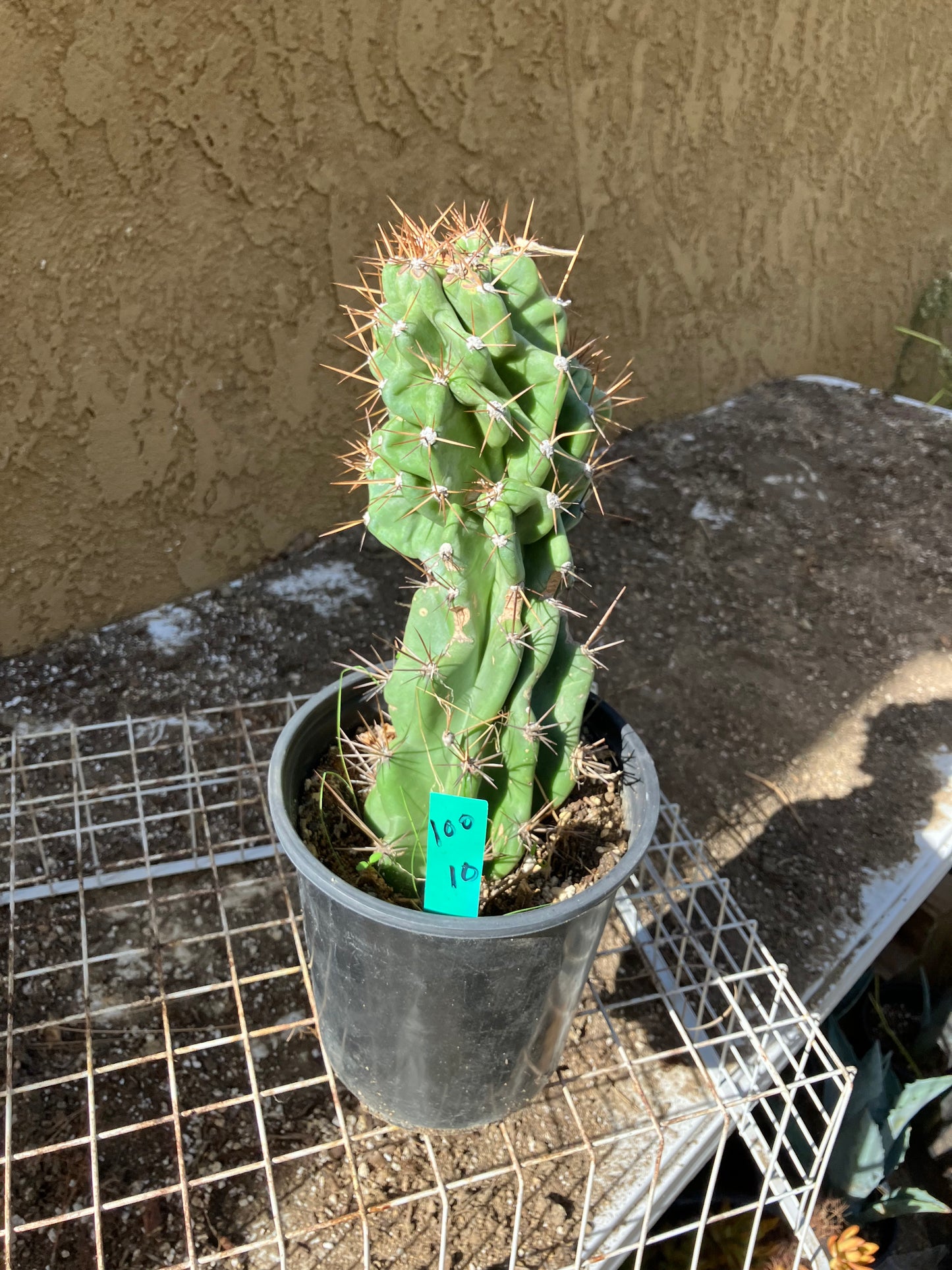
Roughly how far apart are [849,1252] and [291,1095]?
2.16 ft

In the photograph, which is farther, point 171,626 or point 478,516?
point 171,626

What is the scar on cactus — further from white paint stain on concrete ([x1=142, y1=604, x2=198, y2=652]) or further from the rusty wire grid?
white paint stain on concrete ([x1=142, y1=604, x2=198, y2=652])

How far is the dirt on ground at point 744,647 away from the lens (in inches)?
64.7

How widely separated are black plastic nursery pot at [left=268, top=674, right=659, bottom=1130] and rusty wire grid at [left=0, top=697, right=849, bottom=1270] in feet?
0.19

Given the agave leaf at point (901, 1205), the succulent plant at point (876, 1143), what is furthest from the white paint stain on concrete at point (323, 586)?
the agave leaf at point (901, 1205)

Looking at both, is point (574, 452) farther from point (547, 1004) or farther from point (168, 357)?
point (168, 357)

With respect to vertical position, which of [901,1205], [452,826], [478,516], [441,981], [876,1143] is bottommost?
[901,1205]

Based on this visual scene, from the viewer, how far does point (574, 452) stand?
0.83m

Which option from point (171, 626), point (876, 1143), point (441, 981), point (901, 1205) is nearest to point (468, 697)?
point (441, 981)

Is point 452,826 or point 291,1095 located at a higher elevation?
point 452,826

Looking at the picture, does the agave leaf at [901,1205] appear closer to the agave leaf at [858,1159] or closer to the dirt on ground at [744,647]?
the agave leaf at [858,1159]

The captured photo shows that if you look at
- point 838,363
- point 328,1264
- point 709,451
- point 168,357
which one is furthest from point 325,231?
point 838,363

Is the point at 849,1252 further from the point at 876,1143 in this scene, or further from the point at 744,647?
the point at 744,647

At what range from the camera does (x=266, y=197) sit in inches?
71.8
